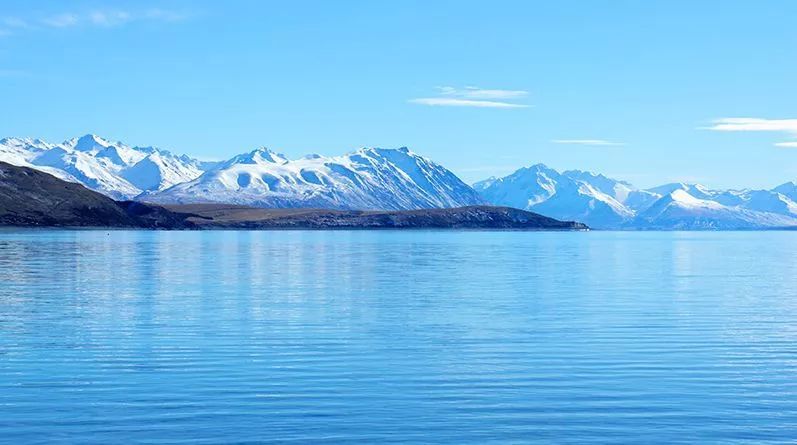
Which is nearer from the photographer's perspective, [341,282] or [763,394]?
[763,394]

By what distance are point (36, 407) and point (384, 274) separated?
68022mm

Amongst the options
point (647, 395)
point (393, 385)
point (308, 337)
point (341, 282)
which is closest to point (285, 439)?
point (393, 385)

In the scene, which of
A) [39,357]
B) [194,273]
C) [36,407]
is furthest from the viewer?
[194,273]

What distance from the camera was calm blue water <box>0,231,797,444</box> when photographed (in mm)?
27922

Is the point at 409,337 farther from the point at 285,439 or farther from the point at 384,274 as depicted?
the point at 384,274

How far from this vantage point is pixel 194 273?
95875mm

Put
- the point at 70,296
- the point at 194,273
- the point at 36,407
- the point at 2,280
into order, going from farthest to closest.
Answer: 1. the point at 194,273
2. the point at 2,280
3. the point at 70,296
4. the point at 36,407

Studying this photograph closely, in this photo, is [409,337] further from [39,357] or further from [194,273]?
[194,273]

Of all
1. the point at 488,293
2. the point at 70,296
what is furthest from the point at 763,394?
the point at 70,296

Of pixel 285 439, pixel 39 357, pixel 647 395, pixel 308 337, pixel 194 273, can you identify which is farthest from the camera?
pixel 194 273

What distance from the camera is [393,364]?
38875 millimetres

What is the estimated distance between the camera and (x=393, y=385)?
112 feet

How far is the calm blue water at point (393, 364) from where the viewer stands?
2792 cm

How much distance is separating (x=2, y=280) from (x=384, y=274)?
35486mm
